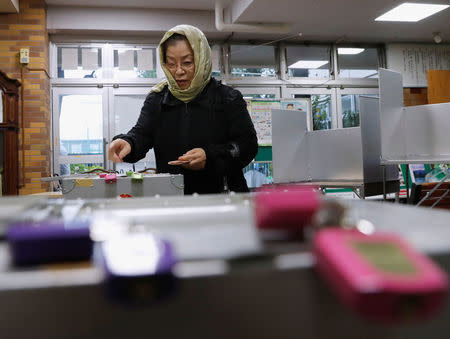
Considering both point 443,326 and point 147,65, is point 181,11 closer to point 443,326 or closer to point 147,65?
point 147,65

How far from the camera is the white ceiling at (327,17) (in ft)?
13.5

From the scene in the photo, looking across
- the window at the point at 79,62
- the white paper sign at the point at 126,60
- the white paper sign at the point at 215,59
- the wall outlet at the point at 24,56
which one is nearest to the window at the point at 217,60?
the white paper sign at the point at 215,59

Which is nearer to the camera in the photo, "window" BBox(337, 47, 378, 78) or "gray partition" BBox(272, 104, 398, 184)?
"gray partition" BBox(272, 104, 398, 184)

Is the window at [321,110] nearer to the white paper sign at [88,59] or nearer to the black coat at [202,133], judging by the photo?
the white paper sign at [88,59]

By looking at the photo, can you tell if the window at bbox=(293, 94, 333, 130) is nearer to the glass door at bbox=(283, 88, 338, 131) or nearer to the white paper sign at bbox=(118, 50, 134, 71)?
the glass door at bbox=(283, 88, 338, 131)

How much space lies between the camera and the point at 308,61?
5414mm

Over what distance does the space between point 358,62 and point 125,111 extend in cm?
330

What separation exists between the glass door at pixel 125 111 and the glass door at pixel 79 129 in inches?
3.2

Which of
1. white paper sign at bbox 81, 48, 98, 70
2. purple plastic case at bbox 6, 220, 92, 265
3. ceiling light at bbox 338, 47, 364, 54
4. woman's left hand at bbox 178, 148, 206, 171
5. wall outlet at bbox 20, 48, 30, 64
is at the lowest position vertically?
purple plastic case at bbox 6, 220, 92, 265

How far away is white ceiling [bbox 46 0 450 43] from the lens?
4.11 metres

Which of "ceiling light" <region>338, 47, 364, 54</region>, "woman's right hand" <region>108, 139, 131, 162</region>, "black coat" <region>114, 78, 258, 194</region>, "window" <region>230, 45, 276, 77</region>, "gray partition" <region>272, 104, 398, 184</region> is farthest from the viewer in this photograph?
"ceiling light" <region>338, 47, 364, 54</region>

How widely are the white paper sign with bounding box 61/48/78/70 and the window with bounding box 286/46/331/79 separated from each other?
106 inches

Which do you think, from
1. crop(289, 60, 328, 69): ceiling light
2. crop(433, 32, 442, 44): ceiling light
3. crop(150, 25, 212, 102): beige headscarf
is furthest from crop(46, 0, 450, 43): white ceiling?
crop(150, 25, 212, 102): beige headscarf

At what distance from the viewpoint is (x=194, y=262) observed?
224 millimetres
